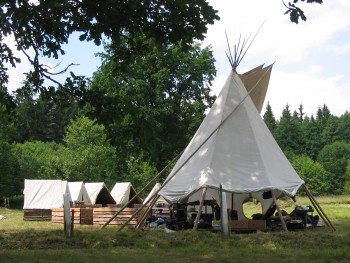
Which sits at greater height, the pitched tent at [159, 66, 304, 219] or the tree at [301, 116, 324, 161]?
the tree at [301, 116, 324, 161]

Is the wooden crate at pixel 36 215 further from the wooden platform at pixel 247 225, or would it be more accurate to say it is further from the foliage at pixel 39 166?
the foliage at pixel 39 166

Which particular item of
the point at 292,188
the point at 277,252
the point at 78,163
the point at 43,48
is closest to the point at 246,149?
the point at 292,188

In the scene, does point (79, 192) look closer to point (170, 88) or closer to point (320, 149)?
point (170, 88)

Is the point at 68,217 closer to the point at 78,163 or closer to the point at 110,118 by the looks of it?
the point at 110,118

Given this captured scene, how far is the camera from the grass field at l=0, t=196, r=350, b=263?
10.1 metres

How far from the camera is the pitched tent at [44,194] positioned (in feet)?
96.6

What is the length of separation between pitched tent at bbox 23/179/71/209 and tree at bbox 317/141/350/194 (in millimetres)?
52846

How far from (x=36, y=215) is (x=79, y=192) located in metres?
3.34

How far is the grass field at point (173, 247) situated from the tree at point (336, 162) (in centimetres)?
6552

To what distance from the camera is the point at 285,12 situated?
9055 mm

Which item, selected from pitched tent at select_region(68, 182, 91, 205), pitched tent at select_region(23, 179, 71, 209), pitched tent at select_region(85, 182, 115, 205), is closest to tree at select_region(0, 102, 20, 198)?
pitched tent at select_region(85, 182, 115, 205)

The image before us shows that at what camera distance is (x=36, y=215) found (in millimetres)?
27500

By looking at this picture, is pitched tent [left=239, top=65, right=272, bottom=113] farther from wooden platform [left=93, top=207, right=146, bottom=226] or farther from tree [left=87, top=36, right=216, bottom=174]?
tree [left=87, top=36, right=216, bottom=174]

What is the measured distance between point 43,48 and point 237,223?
7636mm
